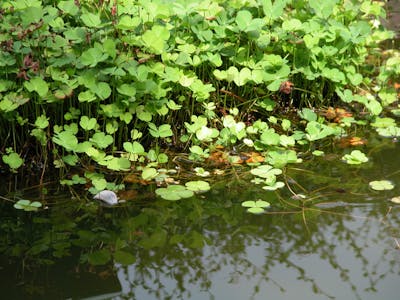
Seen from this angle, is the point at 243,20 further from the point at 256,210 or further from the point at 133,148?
the point at 256,210

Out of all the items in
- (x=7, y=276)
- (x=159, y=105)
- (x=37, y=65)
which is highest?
(x=37, y=65)

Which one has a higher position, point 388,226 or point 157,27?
point 157,27

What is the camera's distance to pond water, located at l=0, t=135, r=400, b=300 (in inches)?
64.0

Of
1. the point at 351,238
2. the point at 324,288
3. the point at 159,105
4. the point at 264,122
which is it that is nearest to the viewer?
the point at 324,288

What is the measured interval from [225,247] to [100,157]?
2.02ft

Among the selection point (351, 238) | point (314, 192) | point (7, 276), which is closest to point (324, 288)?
point (351, 238)

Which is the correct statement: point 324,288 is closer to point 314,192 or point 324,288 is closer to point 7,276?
point 314,192

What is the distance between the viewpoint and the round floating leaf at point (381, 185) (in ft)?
7.02

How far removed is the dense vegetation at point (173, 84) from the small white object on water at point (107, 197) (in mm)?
37

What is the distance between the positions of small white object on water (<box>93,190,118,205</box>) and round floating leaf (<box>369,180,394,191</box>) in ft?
2.89

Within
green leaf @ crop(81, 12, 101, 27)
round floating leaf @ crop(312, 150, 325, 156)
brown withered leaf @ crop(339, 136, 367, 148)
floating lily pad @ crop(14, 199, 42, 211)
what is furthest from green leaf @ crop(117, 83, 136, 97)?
brown withered leaf @ crop(339, 136, 367, 148)

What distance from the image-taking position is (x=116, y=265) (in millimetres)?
1726

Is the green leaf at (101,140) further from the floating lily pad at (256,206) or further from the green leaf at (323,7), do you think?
the green leaf at (323,7)

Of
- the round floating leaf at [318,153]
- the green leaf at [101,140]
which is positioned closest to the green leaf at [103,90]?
the green leaf at [101,140]
